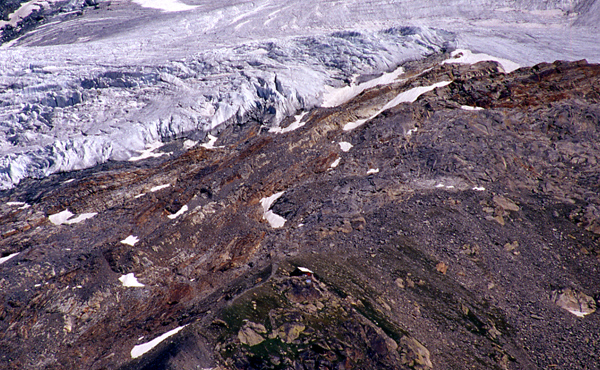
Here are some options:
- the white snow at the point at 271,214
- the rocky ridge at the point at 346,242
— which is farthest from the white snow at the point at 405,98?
the white snow at the point at 271,214

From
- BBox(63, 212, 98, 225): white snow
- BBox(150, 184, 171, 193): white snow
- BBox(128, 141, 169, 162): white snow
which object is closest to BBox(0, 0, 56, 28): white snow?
BBox(128, 141, 169, 162): white snow

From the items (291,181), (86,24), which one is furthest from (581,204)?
(86,24)

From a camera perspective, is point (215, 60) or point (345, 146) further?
point (215, 60)

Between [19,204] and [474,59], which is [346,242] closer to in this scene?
[474,59]

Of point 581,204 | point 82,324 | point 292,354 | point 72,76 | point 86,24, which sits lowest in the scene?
point 82,324

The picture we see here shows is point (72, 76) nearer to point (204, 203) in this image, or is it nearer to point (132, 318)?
point (204, 203)

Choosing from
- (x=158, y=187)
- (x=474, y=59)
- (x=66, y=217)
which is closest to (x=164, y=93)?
(x=158, y=187)
